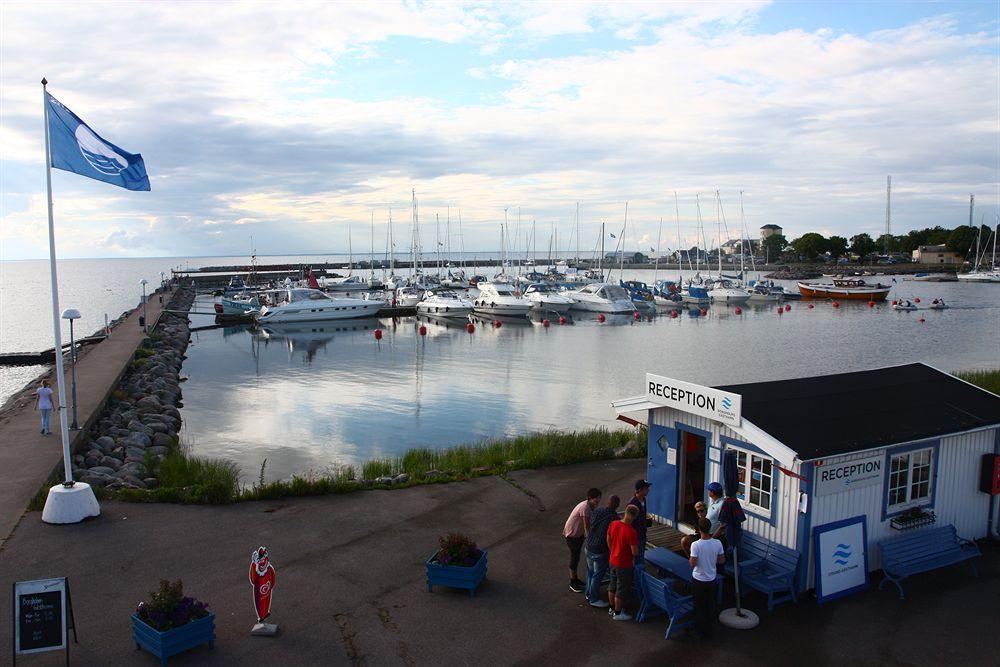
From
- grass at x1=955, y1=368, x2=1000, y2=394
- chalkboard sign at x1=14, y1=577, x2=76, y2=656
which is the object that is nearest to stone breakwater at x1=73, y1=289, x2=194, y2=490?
chalkboard sign at x1=14, y1=577, x2=76, y2=656

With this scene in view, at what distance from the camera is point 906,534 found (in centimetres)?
1048

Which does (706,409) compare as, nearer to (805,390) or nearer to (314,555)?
(805,390)

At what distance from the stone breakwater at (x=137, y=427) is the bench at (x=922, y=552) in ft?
44.5

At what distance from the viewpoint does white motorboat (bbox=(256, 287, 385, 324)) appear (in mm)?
58844

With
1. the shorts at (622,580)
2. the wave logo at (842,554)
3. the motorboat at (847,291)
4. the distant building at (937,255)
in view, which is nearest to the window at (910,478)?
the wave logo at (842,554)

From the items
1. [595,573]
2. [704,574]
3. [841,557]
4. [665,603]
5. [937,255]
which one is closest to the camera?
[704,574]

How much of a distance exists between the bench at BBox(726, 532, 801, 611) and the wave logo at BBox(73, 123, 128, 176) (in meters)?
11.6

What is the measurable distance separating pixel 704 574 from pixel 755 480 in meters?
2.09

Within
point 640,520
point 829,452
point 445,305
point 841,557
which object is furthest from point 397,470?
point 445,305

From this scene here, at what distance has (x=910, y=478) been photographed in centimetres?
1057

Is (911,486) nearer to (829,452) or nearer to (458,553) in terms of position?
(829,452)

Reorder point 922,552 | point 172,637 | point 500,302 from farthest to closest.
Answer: point 500,302, point 922,552, point 172,637

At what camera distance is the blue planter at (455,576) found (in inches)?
385

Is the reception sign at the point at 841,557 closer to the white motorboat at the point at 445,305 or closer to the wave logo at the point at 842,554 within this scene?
the wave logo at the point at 842,554
